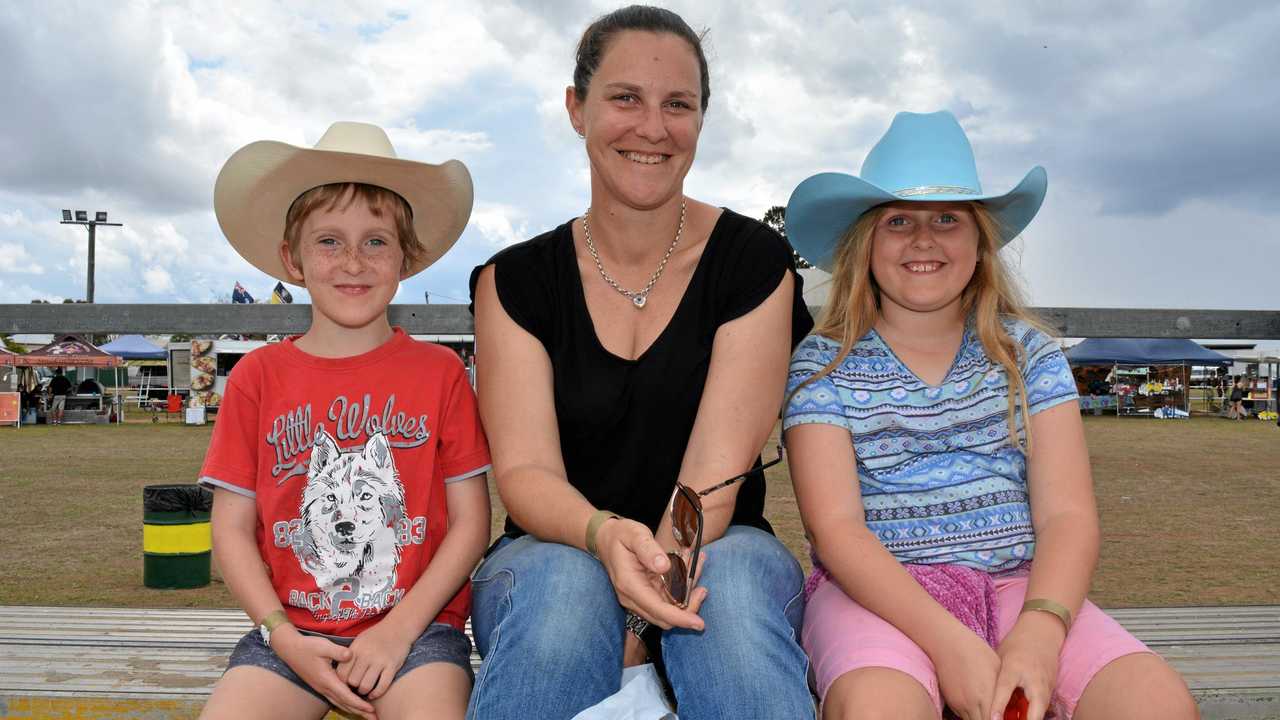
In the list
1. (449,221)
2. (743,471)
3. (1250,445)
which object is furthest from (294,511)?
(1250,445)

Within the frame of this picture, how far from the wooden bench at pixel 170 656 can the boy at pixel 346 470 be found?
35cm

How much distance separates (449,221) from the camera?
9.59ft

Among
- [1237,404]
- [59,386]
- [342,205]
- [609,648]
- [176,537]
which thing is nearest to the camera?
[609,648]

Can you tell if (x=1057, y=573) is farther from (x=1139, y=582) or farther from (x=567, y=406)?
(x=1139, y=582)

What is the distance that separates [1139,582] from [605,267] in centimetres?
431

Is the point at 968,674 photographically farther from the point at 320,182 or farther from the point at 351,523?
the point at 320,182

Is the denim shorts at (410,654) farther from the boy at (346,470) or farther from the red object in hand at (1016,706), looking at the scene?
the red object in hand at (1016,706)

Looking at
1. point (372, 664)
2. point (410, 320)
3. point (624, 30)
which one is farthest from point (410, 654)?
point (410, 320)

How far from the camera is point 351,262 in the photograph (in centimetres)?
263

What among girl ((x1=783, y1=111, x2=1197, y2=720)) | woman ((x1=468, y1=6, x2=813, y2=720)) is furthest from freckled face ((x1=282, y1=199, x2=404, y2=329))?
girl ((x1=783, y1=111, x2=1197, y2=720))

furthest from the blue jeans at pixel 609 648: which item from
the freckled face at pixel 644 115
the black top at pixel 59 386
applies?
the black top at pixel 59 386

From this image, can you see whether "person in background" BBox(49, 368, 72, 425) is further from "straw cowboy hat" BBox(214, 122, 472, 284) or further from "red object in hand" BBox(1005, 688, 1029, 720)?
"red object in hand" BBox(1005, 688, 1029, 720)

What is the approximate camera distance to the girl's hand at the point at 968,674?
203cm

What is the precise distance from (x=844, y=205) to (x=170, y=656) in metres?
2.28
